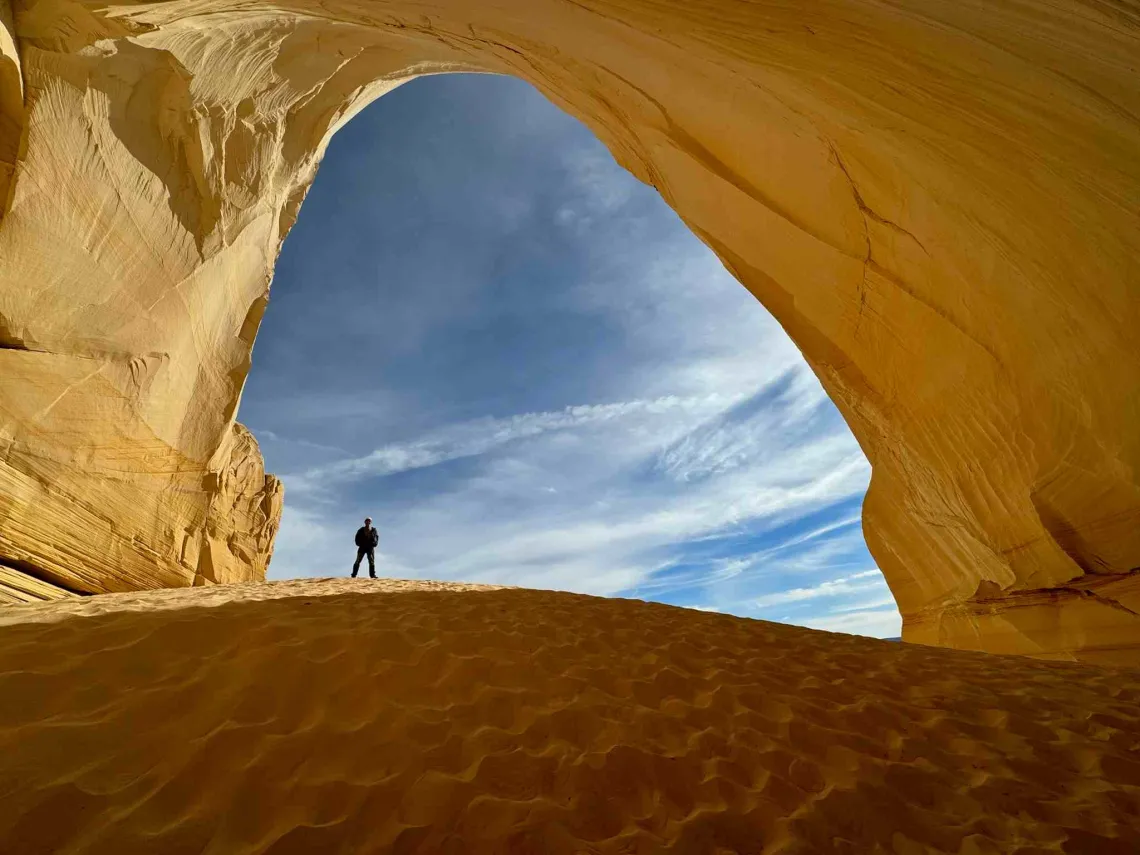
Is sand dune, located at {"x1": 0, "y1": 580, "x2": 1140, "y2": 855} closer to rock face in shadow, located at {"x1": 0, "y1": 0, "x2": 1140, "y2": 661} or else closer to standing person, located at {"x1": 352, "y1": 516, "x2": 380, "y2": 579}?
rock face in shadow, located at {"x1": 0, "y1": 0, "x2": 1140, "y2": 661}

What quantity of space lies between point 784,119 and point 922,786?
666 centimetres

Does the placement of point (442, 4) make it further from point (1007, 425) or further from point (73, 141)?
point (1007, 425)

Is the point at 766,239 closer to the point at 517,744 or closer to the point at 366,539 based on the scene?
the point at 517,744

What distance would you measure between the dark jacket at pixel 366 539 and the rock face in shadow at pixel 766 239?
240cm

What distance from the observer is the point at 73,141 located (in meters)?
7.14

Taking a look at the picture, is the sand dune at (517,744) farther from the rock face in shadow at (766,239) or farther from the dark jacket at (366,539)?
the dark jacket at (366,539)

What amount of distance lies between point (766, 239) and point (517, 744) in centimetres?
733

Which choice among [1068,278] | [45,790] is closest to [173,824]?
[45,790]

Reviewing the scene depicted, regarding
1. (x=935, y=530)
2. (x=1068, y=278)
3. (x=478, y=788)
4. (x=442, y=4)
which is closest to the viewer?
(x=478, y=788)

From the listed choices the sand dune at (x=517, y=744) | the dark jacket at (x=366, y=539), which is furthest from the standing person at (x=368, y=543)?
the sand dune at (x=517, y=744)

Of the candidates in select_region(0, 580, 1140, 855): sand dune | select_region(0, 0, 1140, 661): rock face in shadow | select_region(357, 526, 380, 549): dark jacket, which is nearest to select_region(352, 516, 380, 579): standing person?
select_region(357, 526, 380, 549): dark jacket

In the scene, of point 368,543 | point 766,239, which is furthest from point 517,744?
point 368,543

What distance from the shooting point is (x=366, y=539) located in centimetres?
1259

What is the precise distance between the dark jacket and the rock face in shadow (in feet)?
7.86
